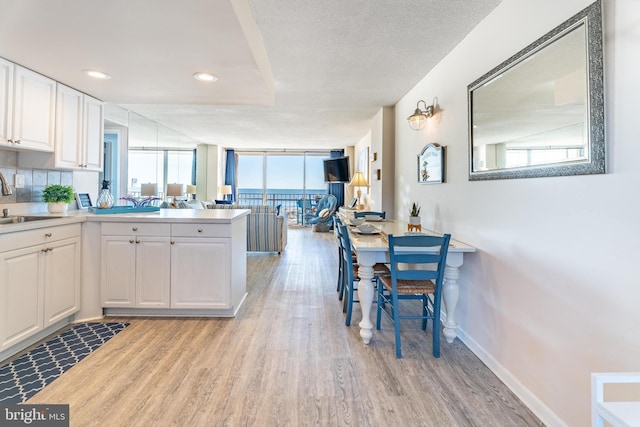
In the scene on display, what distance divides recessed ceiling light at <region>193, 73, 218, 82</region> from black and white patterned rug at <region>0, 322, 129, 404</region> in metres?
2.22

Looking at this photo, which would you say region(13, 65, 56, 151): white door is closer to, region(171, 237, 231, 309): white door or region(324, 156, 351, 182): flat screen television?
region(171, 237, 231, 309): white door

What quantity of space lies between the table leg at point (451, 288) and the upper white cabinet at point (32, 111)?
11.3 ft

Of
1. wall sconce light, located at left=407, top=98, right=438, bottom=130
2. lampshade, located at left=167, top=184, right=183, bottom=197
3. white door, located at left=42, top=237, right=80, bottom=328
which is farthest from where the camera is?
lampshade, located at left=167, top=184, right=183, bottom=197

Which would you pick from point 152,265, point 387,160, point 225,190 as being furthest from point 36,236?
point 225,190

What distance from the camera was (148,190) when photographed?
19.8 feet

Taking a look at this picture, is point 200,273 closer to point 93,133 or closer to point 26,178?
point 26,178

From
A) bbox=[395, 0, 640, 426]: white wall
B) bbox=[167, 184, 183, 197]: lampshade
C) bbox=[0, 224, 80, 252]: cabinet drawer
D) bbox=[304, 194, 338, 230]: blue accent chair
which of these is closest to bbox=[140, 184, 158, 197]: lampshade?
bbox=[167, 184, 183, 197]: lampshade

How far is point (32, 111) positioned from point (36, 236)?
3.68ft

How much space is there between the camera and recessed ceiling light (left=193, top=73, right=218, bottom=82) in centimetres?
281

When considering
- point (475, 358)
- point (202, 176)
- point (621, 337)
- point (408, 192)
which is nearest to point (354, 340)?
point (475, 358)

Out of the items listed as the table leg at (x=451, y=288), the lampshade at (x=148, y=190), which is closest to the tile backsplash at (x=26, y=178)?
the lampshade at (x=148, y=190)

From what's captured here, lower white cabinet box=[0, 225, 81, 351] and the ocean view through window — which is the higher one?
the ocean view through window

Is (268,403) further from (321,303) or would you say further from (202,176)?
(202,176)

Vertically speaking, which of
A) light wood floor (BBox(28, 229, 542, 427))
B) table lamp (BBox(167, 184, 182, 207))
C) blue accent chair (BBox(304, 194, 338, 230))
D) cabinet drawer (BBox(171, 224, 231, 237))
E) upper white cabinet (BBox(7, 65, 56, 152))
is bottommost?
light wood floor (BBox(28, 229, 542, 427))
